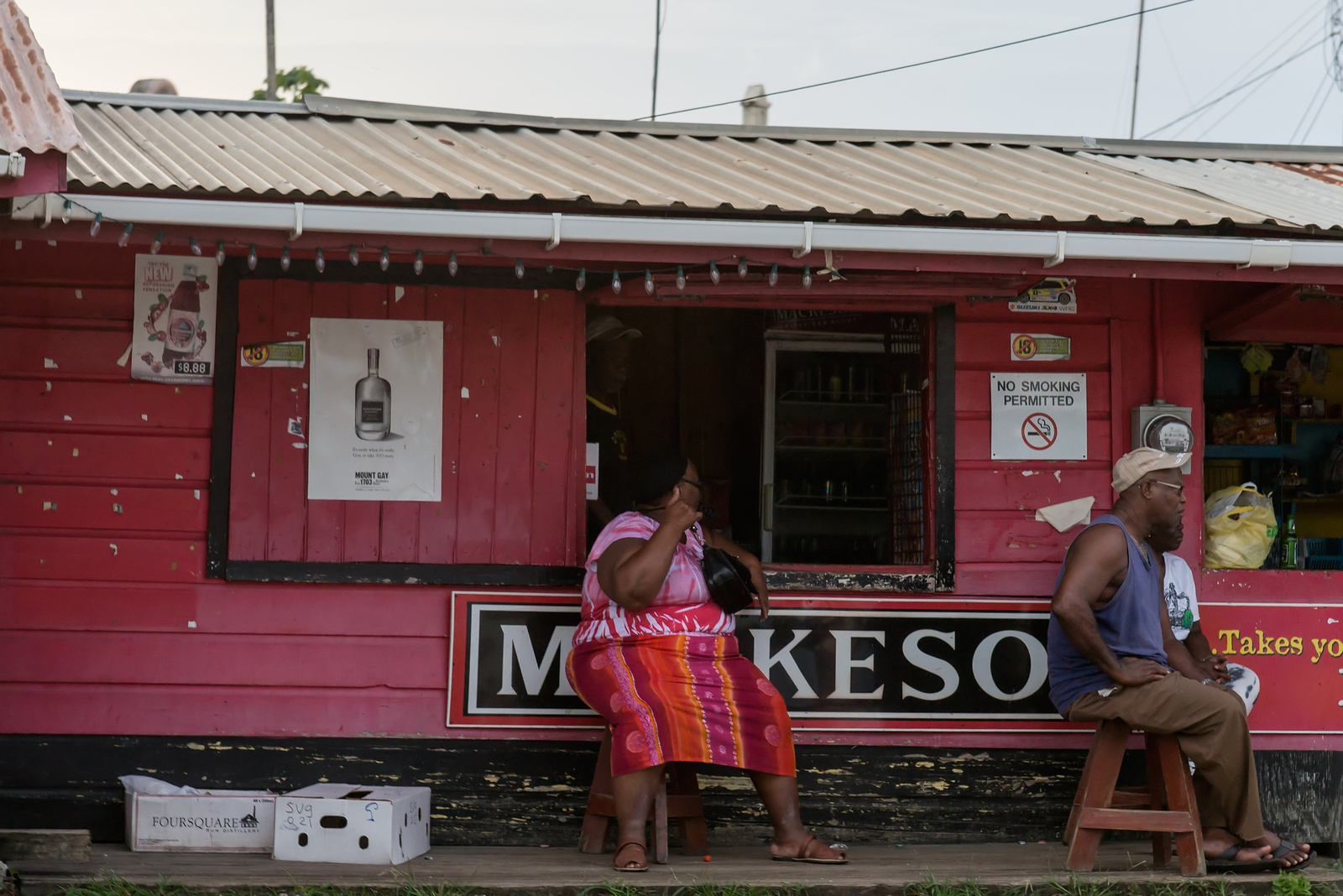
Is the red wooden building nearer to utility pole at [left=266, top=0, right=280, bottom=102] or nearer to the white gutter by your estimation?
the white gutter

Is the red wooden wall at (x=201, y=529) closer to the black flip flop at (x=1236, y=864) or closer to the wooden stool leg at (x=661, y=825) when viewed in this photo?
the wooden stool leg at (x=661, y=825)

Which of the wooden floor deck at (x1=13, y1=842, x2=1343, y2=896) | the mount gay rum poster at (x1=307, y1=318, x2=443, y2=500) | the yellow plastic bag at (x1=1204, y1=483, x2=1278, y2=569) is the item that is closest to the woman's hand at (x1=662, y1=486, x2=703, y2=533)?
the mount gay rum poster at (x1=307, y1=318, x2=443, y2=500)

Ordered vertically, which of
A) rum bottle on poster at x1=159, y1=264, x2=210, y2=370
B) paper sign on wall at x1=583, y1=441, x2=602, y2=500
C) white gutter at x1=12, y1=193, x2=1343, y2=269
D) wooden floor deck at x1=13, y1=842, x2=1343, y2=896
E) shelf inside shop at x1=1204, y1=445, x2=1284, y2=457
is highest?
white gutter at x1=12, y1=193, x2=1343, y2=269

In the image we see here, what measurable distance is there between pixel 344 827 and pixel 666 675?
1.29 m

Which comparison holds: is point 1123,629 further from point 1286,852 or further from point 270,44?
point 270,44

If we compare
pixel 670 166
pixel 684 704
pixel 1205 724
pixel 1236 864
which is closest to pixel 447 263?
pixel 670 166

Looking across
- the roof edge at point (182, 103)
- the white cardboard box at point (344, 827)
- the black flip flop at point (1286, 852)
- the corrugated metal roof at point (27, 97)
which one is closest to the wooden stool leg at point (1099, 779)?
the black flip flop at point (1286, 852)

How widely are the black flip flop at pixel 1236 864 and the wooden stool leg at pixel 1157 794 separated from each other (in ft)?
0.53

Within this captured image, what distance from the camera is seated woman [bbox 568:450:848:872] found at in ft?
15.3

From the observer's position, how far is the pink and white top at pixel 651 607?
4.82 meters

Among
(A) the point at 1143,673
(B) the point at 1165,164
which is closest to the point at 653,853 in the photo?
(A) the point at 1143,673

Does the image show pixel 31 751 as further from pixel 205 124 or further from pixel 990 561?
pixel 990 561

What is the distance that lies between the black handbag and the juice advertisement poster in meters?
2.11

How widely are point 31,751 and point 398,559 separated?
5.20 feet
